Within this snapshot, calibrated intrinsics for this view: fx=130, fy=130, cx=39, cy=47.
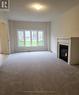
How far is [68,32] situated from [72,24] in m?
0.69

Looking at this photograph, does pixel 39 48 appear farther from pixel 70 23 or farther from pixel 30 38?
pixel 70 23

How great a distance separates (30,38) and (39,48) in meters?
1.19

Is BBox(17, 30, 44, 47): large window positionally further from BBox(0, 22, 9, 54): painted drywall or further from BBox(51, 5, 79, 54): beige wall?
BBox(51, 5, 79, 54): beige wall

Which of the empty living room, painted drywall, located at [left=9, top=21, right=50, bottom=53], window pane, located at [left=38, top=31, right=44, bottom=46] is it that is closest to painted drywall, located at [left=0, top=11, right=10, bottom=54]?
the empty living room

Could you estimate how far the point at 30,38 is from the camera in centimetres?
1139

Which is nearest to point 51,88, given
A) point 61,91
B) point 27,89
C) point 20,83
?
point 61,91

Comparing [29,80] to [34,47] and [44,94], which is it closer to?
[44,94]

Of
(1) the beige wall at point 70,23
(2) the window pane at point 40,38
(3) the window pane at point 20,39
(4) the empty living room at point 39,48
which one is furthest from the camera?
(2) the window pane at point 40,38

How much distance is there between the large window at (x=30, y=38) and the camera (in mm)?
11133

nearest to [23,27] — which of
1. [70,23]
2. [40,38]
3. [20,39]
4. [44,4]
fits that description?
[20,39]

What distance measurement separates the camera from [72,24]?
6.81 m

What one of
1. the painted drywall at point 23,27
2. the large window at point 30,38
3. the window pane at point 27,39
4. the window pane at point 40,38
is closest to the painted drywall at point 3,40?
the painted drywall at point 23,27

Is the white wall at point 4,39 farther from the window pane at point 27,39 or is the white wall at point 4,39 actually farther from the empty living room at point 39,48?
the window pane at point 27,39

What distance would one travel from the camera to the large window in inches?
438
